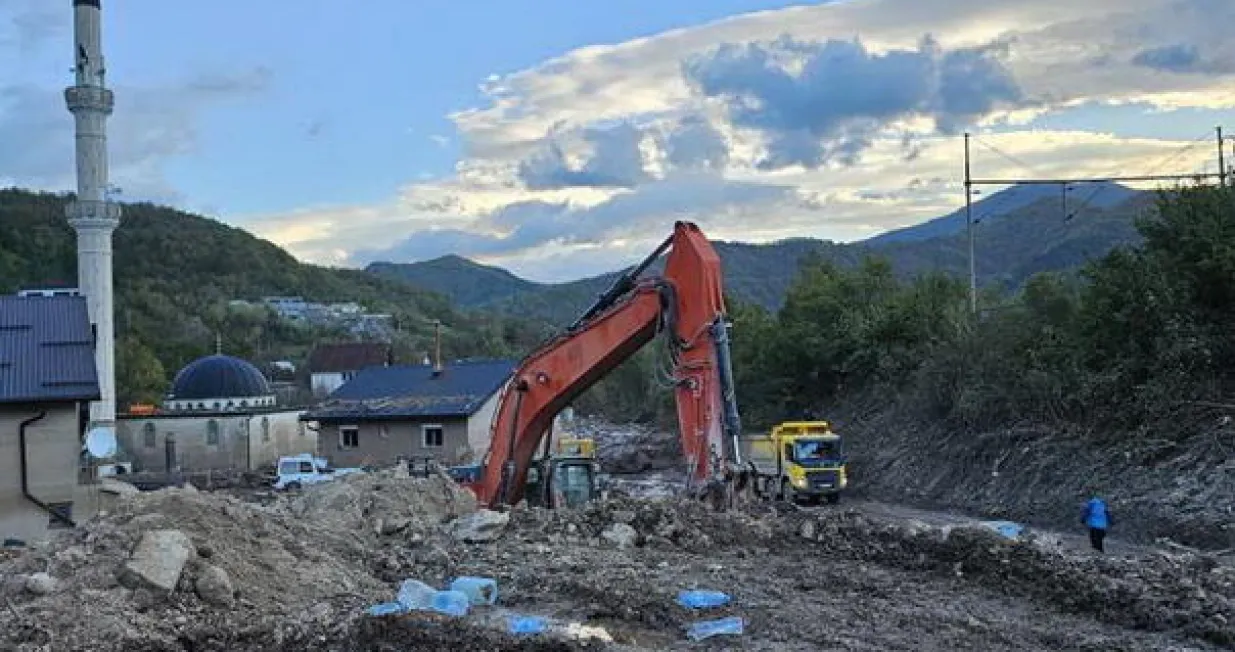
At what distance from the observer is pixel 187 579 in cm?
1125

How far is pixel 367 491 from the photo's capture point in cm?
1884

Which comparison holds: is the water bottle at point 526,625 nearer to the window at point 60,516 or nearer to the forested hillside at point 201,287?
the window at point 60,516

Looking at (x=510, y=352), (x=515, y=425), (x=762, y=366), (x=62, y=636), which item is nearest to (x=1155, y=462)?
(x=515, y=425)

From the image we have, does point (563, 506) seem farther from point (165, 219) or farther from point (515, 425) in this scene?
point (165, 219)

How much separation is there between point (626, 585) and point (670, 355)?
219 inches

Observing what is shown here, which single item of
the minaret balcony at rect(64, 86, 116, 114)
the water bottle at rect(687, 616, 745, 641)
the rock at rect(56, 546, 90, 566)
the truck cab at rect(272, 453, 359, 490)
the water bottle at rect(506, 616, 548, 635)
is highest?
the minaret balcony at rect(64, 86, 116, 114)

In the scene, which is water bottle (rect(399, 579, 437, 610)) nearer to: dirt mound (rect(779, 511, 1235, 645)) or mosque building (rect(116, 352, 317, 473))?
dirt mound (rect(779, 511, 1235, 645))

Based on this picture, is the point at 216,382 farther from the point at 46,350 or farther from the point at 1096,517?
the point at 1096,517

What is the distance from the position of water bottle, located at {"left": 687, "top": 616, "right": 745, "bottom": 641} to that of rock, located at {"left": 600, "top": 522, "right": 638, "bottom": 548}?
4.28m

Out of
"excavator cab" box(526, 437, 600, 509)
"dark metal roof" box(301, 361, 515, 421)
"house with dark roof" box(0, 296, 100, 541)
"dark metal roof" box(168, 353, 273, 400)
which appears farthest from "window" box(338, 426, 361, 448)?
"excavator cab" box(526, 437, 600, 509)

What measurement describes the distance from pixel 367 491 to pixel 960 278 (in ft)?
96.7

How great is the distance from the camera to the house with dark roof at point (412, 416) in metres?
38.7

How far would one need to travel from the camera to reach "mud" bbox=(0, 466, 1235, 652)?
1025cm

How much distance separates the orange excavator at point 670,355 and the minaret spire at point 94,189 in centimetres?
2763
